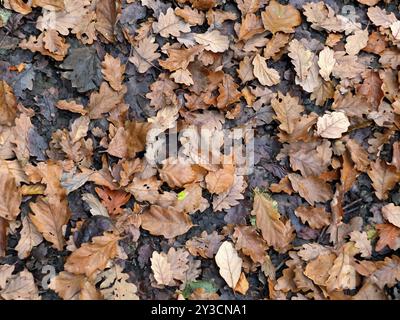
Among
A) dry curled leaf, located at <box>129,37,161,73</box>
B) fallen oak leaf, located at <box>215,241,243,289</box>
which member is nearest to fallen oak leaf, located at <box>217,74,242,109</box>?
dry curled leaf, located at <box>129,37,161,73</box>

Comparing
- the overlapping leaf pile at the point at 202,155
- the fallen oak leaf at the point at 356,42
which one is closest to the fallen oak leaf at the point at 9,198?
the overlapping leaf pile at the point at 202,155

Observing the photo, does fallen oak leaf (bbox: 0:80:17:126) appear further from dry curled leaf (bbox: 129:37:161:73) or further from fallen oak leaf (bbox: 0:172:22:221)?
dry curled leaf (bbox: 129:37:161:73)

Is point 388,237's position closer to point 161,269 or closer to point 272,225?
point 272,225

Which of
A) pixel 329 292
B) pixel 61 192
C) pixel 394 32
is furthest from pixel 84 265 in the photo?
pixel 394 32

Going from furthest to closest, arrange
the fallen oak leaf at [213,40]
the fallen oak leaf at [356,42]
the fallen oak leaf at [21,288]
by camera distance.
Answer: the fallen oak leaf at [356,42], the fallen oak leaf at [213,40], the fallen oak leaf at [21,288]

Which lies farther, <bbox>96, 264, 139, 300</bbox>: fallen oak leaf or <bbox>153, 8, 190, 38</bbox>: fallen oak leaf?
<bbox>153, 8, 190, 38</bbox>: fallen oak leaf

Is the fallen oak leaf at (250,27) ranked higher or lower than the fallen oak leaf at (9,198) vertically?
higher

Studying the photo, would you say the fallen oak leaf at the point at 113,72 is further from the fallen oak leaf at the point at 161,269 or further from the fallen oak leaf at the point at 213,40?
the fallen oak leaf at the point at 161,269
